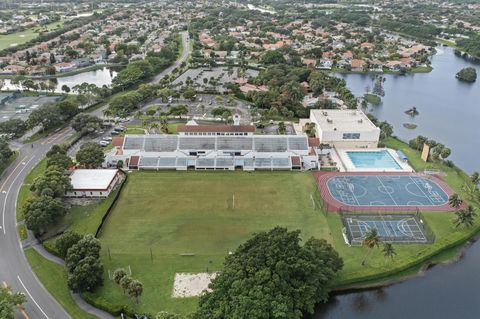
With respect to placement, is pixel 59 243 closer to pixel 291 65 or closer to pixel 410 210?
pixel 410 210

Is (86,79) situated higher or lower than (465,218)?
lower

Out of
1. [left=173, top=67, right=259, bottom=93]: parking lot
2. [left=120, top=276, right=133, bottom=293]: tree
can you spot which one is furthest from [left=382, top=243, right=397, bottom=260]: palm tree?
[left=173, top=67, right=259, bottom=93]: parking lot

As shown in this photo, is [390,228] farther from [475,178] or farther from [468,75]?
[468,75]

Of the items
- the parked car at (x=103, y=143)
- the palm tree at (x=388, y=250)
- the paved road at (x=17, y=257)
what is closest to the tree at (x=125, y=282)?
the paved road at (x=17, y=257)

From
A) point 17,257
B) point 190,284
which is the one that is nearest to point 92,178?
point 17,257

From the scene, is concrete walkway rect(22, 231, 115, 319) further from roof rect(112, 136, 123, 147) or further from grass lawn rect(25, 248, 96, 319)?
roof rect(112, 136, 123, 147)

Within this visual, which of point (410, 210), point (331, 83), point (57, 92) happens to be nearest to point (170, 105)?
point (57, 92)

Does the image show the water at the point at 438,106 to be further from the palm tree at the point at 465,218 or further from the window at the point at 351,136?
the palm tree at the point at 465,218
